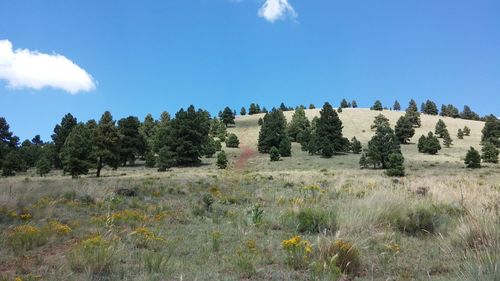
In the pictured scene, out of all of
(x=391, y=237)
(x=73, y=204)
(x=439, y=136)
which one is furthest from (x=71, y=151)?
(x=439, y=136)

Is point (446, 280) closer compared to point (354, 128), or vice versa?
point (446, 280)

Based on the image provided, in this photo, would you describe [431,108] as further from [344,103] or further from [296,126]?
[296,126]

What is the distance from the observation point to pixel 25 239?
6.30 m

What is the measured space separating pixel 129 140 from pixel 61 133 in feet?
41.2

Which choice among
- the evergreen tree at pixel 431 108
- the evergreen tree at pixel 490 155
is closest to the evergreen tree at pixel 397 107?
the evergreen tree at pixel 431 108

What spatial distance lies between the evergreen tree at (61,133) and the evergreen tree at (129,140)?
30.8 feet

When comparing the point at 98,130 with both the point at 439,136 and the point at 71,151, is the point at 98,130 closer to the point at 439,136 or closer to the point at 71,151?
the point at 71,151

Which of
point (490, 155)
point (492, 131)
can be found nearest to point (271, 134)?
point (490, 155)

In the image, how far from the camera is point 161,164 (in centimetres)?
4966

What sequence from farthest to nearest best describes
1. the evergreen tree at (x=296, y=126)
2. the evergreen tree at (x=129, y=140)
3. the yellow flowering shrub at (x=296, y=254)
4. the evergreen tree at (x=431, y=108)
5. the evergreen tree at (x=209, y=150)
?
the evergreen tree at (x=431, y=108)
the evergreen tree at (x=296, y=126)
the evergreen tree at (x=209, y=150)
the evergreen tree at (x=129, y=140)
the yellow flowering shrub at (x=296, y=254)

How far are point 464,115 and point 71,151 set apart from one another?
135 meters

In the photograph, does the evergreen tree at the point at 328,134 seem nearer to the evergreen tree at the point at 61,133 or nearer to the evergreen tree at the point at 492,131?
the evergreen tree at the point at 492,131

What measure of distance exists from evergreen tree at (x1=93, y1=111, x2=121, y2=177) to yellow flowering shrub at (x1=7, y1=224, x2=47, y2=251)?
134ft

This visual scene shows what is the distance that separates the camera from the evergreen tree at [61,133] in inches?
2480
